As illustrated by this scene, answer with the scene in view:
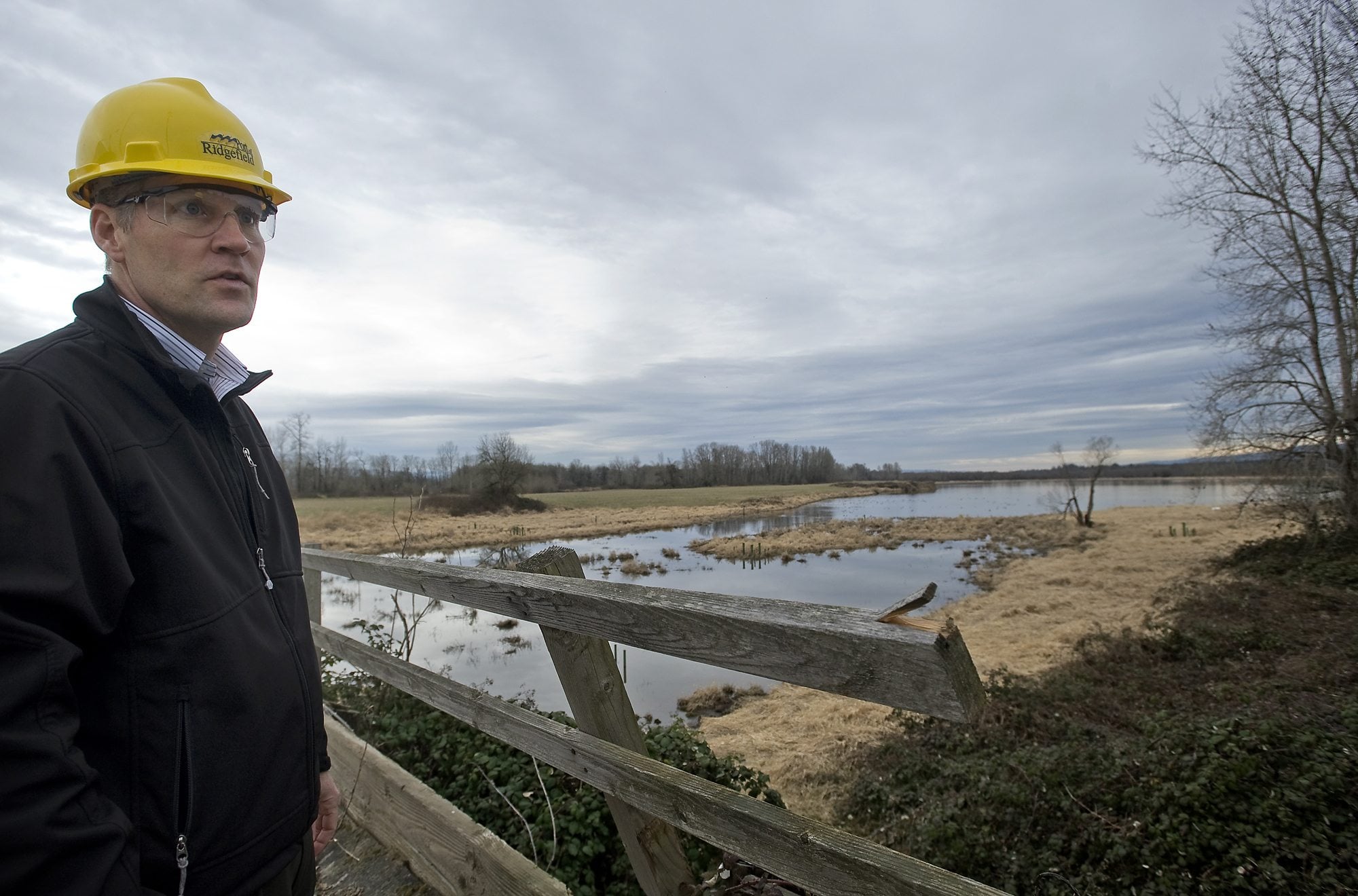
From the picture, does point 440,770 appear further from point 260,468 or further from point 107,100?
point 107,100

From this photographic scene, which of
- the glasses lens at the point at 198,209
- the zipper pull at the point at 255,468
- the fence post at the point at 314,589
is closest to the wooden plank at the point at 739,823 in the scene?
the zipper pull at the point at 255,468

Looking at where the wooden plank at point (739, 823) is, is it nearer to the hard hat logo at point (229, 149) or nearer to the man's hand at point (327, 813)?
the man's hand at point (327, 813)

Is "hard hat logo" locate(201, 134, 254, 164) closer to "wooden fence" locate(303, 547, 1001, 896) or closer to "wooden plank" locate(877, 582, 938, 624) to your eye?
"wooden fence" locate(303, 547, 1001, 896)

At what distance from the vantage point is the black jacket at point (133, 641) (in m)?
0.95

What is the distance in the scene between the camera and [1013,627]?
13.5 meters

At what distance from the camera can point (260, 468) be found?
72.9 inches

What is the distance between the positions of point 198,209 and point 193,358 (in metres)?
0.35

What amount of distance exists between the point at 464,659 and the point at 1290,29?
65.5ft

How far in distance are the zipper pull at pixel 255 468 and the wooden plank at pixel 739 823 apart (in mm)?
1072

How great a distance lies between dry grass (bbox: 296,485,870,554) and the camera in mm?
29844

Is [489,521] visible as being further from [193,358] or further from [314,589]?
[193,358]

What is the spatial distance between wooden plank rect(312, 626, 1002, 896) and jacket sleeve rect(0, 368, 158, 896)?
1.04 m

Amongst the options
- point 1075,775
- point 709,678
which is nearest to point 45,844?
point 1075,775

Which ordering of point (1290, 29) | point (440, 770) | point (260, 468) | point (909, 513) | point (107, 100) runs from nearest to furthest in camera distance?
point (107, 100) → point (260, 468) → point (440, 770) → point (1290, 29) → point (909, 513)
